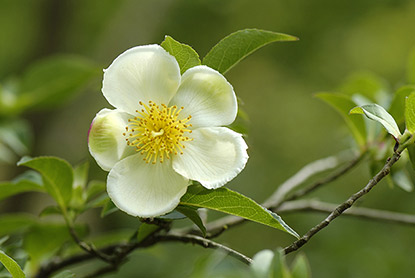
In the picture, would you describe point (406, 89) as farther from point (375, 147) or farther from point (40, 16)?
point (40, 16)

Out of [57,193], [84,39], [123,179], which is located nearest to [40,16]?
[84,39]

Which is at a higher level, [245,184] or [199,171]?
[199,171]

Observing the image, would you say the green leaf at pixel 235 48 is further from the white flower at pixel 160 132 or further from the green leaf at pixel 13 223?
the green leaf at pixel 13 223

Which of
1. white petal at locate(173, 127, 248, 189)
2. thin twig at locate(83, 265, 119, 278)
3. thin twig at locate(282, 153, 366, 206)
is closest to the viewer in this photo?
white petal at locate(173, 127, 248, 189)

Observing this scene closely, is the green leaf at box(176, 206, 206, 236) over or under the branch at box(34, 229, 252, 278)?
over

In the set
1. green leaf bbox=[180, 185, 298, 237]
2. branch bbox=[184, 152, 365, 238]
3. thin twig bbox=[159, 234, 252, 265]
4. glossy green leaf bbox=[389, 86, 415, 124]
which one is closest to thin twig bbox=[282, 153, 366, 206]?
branch bbox=[184, 152, 365, 238]

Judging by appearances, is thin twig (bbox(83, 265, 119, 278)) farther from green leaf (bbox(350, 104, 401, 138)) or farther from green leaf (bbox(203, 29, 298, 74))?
green leaf (bbox(350, 104, 401, 138))

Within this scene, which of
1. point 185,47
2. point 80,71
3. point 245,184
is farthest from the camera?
point 245,184

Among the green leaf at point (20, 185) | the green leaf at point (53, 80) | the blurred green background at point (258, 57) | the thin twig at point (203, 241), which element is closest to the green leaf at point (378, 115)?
the thin twig at point (203, 241)
